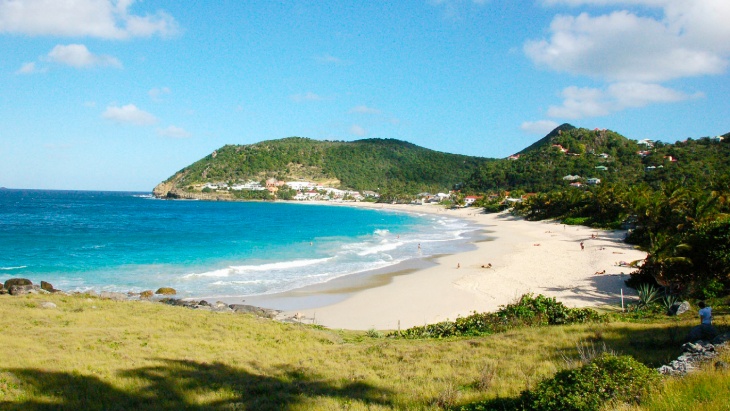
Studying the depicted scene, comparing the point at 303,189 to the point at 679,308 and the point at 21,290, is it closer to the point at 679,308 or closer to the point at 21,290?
the point at 21,290

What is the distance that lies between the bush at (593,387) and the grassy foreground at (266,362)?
2.53 feet

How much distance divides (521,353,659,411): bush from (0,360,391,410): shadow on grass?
2467 millimetres

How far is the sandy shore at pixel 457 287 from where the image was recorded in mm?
18594

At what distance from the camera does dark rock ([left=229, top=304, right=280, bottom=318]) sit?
17927 mm

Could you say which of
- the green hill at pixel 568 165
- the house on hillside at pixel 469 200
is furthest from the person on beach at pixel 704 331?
the house on hillside at pixel 469 200

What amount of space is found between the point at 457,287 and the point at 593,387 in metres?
18.9

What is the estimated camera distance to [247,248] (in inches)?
1577


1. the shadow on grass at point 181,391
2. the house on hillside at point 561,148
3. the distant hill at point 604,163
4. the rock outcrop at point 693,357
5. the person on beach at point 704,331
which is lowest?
the shadow on grass at point 181,391

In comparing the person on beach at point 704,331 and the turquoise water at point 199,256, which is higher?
the person on beach at point 704,331

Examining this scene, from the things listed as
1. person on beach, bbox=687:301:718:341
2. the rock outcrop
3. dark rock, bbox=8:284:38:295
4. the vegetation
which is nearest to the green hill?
the vegetation

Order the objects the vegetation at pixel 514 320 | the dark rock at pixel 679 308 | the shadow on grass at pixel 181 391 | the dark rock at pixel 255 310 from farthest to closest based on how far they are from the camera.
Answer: the dark rock at pixel 255 310
the vegetation at pixel 514 320
the dark rock at pixel 679 308
the shadow on grass at pixel 181 391

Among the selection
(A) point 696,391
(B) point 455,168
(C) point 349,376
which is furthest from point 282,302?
(B) point 455,168

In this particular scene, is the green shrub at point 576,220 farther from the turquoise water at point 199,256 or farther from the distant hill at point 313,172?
the distant hill at point 313,172

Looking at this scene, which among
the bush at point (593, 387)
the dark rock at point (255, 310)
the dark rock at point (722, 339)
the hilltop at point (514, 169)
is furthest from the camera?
the hilltop at point (514, 169)
